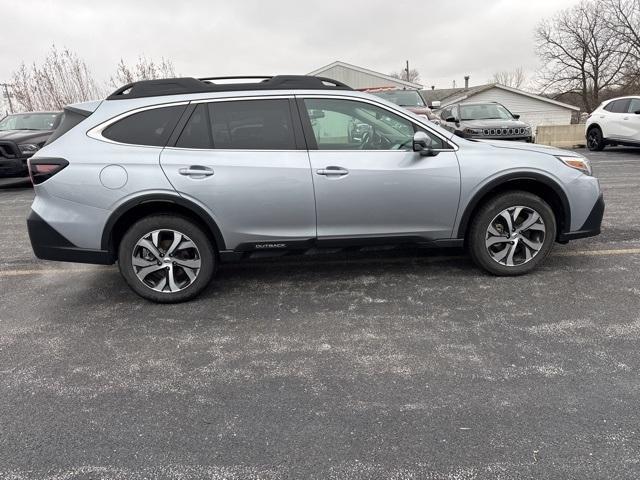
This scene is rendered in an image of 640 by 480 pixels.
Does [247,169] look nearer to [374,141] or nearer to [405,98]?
[374,141]

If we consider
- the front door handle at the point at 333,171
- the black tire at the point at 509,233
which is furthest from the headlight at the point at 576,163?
the front door handle at the point at 333,171

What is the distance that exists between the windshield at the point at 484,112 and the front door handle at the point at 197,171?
1132 centimetres

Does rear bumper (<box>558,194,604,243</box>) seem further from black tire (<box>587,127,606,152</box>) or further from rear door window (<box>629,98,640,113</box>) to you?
black tire (<box>587,127,606,152</box>)

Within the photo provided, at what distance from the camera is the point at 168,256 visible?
3.87 m

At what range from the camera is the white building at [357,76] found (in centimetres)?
2677

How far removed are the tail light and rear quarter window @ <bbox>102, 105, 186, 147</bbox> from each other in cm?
40

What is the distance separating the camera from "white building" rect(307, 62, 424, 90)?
26.8m

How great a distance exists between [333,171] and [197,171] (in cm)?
109

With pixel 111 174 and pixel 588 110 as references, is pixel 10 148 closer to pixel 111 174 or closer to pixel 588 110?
pixel 111 174

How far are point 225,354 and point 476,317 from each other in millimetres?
1860

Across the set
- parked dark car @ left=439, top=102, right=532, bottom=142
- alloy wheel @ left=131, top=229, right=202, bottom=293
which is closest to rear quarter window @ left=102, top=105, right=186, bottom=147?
alloy wheel @ left=131, top=229, right=202, bottom=293

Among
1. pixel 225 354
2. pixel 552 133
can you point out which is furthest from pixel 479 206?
pixel 552 133

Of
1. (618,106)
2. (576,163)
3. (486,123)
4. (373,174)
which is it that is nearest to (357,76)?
(486,123)

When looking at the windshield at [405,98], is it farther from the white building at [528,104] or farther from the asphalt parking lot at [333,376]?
the white building at [528,104]
